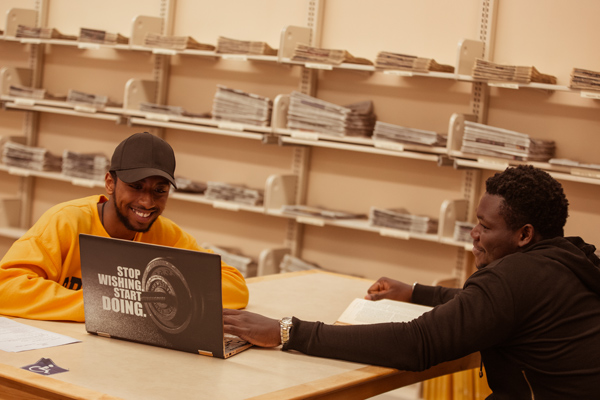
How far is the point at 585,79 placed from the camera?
3.34 metres

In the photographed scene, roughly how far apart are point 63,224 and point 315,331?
81cm

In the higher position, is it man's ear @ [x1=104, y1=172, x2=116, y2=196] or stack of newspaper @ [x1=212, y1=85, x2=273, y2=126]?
stack of newspaper @ [x1=212, y1=85, x2=273, y2=126]

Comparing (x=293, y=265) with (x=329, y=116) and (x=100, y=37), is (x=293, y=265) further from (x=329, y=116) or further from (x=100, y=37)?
(x=100, y=37)

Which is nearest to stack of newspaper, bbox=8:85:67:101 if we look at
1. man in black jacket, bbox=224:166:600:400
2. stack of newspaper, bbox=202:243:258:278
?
stack of newspaper, bbox=202:243:258:278

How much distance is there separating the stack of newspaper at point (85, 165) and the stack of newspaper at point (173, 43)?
88 cm

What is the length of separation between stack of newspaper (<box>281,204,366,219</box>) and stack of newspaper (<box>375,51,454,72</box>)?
0.87m

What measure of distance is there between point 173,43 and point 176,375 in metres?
3.29

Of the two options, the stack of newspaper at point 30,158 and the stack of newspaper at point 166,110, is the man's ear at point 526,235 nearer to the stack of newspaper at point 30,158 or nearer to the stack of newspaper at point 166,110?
the stack of newspaper at point 166,110

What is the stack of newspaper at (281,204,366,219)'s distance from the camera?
4.09 meters

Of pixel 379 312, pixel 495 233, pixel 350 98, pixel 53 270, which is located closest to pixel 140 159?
pixel 53 270

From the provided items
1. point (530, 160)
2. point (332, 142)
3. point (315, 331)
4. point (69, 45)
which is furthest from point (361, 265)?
point (69, 45)

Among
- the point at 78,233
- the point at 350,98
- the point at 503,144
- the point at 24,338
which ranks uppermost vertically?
the point at 350,98

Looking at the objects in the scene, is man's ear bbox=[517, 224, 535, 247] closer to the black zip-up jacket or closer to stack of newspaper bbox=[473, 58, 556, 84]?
the black zip-up jacket

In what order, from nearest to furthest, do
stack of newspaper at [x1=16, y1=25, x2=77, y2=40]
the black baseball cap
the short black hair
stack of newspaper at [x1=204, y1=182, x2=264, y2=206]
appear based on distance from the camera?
the short black hair, the black baseball cap, stack of newspaper at [x1=204, y1=182, x2=264, y2=206], stack of newspaper at [x1=16, y1=25, x2=77, y2=40]
